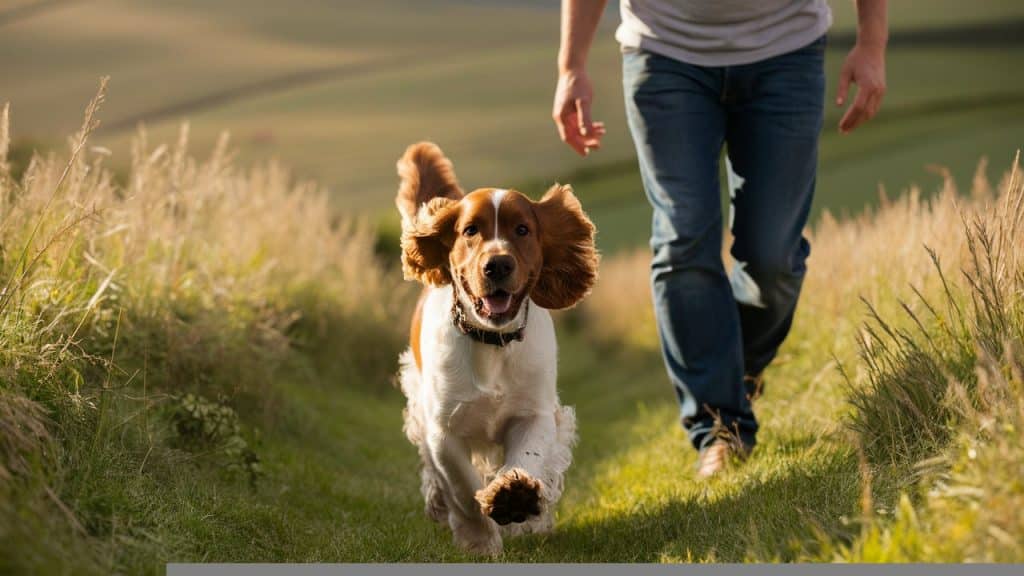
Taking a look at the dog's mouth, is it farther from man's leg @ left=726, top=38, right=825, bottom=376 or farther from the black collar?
man's leg @ left=726, top=38, right=825, bottom=376

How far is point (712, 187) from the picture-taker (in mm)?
4418

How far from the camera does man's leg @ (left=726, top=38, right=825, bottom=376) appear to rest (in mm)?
4391

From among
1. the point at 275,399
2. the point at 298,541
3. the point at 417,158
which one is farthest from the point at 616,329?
the point at 298,541

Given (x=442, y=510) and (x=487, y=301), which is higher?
(x=487, y=301)

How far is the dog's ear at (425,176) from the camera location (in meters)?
4.86

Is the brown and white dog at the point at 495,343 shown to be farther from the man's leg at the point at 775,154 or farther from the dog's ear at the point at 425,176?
Result: the man's leg at the point at 775,154

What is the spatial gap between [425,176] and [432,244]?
2.80 ft

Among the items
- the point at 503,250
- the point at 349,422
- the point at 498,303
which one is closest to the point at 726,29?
the point at 503,250

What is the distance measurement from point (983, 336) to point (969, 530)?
3.65ft

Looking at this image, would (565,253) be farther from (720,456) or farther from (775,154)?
(720,456)

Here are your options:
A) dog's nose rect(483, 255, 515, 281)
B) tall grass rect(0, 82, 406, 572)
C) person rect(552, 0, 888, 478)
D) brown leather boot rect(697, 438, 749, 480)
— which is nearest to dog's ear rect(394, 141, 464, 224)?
person rect(552, 0, 888, 478)

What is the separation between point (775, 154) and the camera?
173 inches

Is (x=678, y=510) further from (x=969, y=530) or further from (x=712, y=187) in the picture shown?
(x=969, y=530)

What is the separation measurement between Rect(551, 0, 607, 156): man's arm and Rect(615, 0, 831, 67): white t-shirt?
214 millimetres
